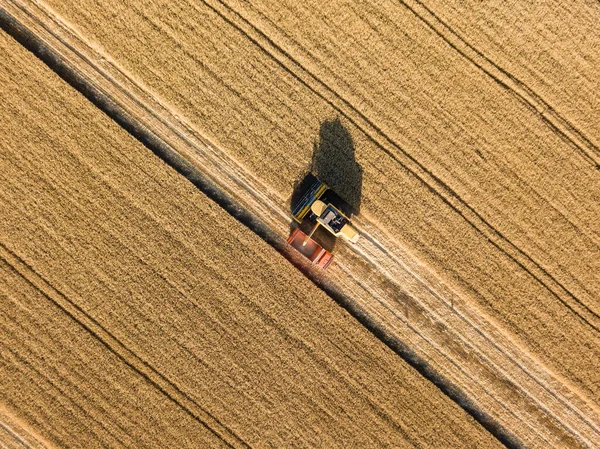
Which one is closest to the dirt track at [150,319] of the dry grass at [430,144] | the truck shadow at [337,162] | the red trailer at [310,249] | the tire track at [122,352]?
the tire track at [122,352]

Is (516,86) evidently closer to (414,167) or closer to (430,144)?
(430,144)

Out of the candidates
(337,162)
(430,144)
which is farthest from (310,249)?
(430,144)

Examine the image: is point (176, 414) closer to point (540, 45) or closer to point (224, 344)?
point (224, 344)

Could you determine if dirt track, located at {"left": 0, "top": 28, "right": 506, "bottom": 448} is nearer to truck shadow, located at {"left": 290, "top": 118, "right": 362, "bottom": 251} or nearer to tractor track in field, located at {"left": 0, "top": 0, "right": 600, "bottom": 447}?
tractor track in field, located at {"left": 0, "top": 0, "right": 600, "bottom": 447}

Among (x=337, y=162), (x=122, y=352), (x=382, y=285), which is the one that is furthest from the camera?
(x=382, y=285)

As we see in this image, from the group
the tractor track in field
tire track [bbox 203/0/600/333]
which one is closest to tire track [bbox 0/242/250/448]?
the tractor track in field

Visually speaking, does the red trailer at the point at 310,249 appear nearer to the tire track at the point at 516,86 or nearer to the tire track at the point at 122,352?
the tire track at the point at 122,352
